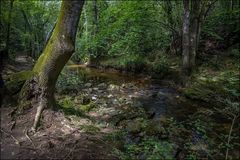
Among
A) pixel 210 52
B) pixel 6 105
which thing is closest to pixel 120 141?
pixel 6 105

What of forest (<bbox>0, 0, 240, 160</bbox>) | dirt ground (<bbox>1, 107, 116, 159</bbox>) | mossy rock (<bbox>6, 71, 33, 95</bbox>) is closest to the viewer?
dirt ground (<bbox>1, 107, 116, 159</bbox>)

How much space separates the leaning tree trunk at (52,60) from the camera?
5203mm

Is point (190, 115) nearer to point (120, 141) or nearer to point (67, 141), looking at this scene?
point (120, 141)

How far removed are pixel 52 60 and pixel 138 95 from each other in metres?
6.24

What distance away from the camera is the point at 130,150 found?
5117mm

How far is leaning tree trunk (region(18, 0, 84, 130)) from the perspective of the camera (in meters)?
5.20

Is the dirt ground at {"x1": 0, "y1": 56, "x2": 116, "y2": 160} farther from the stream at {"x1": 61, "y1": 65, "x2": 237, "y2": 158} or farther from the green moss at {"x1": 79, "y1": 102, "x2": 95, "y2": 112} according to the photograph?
the green moss at {"x1": 79, "y1": 102, "x2": 95, "y2": 112}

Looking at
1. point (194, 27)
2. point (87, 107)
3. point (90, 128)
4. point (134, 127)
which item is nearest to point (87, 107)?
point (87, 107)

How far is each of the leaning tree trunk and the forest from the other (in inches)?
0.8

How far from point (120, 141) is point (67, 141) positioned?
4.14ft

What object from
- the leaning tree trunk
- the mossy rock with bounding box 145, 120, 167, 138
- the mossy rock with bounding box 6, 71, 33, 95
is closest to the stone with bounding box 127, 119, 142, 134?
the mossy rock with bounding box 145, 120, 167, 138

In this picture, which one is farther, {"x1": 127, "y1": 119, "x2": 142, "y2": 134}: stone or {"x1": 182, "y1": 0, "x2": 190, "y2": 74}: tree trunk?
{"x1": 182, "y1": 0, "x2": 190, "y2": 74}: tree trunk

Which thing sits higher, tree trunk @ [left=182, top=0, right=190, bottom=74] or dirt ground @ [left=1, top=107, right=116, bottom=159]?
tree trunk @ [left=182, top=0, right=190, bottom=74]

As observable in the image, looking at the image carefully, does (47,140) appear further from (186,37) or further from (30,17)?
(30,17)
